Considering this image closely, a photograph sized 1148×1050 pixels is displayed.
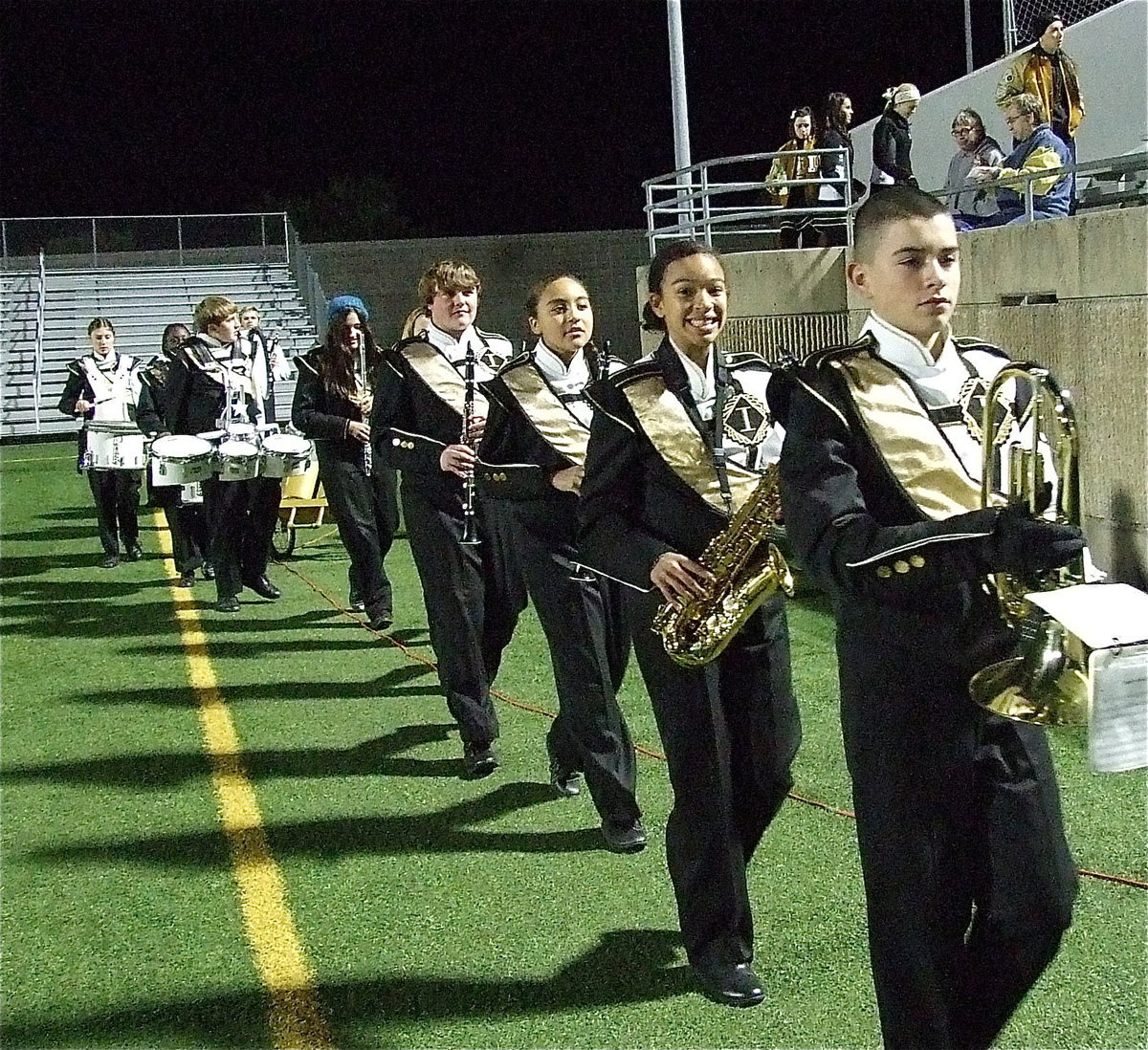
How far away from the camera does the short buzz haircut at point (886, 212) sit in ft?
9.57

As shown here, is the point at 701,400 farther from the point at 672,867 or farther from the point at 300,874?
the point at 300,874

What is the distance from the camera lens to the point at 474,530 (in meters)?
6.43

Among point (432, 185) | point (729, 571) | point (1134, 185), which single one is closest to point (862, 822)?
point (729, 571)

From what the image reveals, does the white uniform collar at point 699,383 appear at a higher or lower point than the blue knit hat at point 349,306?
lower

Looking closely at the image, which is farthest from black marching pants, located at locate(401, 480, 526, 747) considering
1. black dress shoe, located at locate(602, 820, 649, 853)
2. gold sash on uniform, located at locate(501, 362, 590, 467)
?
black dress shoe, located at locate(602, 820, 649, 853)

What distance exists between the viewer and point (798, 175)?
14.7m

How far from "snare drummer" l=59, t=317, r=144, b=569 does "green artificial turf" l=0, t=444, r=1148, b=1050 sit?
4471mm

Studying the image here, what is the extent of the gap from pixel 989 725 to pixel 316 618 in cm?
745

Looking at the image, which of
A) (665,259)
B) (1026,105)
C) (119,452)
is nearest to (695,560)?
(665,259)

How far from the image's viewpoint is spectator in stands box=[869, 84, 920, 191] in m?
12.1

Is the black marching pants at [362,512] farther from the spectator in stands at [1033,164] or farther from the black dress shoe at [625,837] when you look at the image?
the black dress shoe at [625,837]

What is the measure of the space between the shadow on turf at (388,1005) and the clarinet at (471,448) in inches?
98.6

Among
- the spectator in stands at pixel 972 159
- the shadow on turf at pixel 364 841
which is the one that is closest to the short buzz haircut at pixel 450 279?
the shadow on turf at pixel 364 841

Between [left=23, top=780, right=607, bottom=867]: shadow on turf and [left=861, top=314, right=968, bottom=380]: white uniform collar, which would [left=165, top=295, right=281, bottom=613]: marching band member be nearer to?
[left=23, top=780, right=607, bottom=867]: shadow on turf
